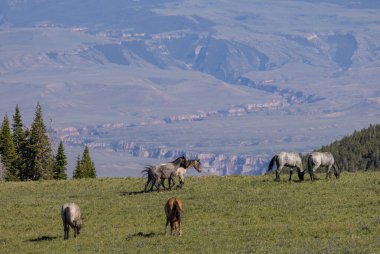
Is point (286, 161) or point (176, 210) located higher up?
point (286, 161)

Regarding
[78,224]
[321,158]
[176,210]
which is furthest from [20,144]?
[176,210]

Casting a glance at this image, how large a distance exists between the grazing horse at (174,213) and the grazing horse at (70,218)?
346 centimetres

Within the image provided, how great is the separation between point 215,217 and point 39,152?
155 feet

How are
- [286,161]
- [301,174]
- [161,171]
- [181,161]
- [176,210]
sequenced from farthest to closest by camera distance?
[301,174] < [286,161] < [181,161] < [161,171] < [176,210]

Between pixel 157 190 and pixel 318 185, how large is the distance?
7.61 m

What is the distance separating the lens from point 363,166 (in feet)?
232

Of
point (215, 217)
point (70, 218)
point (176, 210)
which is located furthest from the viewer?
point (215, 217)

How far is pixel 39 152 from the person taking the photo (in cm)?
8375

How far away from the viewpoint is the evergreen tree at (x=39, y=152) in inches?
3278

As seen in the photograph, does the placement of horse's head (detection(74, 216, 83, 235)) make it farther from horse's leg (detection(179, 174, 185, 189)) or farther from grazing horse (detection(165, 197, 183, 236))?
horse's leg (detection(179, 174, 185, 189))

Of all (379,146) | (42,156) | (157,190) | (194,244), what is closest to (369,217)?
(194,244)

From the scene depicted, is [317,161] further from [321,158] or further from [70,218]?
[70,218]

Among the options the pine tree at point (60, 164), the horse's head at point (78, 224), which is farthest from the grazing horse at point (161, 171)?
the pine tree at point (60, 164)

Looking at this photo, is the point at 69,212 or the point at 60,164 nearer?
the point at 69,212
